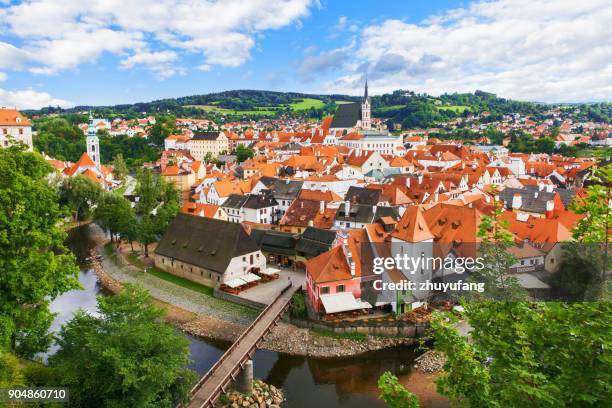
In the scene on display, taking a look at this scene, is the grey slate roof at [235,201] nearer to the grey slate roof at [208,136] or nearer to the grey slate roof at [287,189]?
the grey slate roof at [287,189]

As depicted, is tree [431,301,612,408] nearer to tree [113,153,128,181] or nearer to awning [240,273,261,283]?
awning [240,273,261,283]

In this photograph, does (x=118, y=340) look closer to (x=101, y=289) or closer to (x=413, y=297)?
(x=413, y=297)

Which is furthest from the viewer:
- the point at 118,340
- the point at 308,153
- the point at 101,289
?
the point at 308,153

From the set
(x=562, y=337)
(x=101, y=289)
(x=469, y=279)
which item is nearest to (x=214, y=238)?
(x=101, y=289)

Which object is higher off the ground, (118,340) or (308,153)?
(308,153)

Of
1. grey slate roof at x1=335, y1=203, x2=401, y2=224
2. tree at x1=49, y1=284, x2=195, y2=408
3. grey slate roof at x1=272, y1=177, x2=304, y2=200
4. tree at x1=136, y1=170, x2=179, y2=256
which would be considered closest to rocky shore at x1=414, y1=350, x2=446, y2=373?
tree at x1=49, y1=284, x2=195, y2=408
